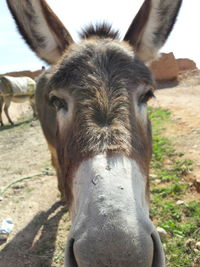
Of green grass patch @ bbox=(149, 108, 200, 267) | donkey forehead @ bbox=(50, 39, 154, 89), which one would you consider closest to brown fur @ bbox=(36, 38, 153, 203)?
donkey forehead @ bbox=(50, 39, 154, 89)

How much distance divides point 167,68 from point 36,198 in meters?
22.1

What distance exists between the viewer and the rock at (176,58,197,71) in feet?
106

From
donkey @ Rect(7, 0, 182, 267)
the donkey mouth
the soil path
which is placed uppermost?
donkey @ Rect(7, 0, 182, 267)

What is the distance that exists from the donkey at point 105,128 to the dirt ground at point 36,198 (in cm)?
183

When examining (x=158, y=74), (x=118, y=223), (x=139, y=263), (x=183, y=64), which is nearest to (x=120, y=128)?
(x=118, y=223)

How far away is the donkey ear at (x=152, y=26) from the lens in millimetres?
2966

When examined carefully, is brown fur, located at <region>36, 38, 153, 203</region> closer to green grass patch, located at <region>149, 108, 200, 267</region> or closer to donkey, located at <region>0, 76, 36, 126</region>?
green grass patch, located at <region>149, 108, 200, 267</region>

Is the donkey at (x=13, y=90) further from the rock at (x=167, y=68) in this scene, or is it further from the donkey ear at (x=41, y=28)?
the rock at (x=167, y=68)

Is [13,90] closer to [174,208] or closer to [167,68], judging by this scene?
[174,208]

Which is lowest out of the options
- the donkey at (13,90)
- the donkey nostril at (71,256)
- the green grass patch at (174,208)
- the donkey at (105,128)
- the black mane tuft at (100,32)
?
the donkey at (13,90)

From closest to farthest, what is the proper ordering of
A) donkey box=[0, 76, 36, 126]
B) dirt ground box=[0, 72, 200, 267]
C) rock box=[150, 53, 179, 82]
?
1. dirt ground box=[0, 72, 200, 267]
2. donkey box=[0, 76, 36, 126]
3. rock box=[150, 53, 179, 82]

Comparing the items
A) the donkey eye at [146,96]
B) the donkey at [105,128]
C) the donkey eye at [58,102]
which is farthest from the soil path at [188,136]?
the donkey eye at [58,102]

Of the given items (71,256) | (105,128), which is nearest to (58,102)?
(105,128)

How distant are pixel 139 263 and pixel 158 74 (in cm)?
2482
